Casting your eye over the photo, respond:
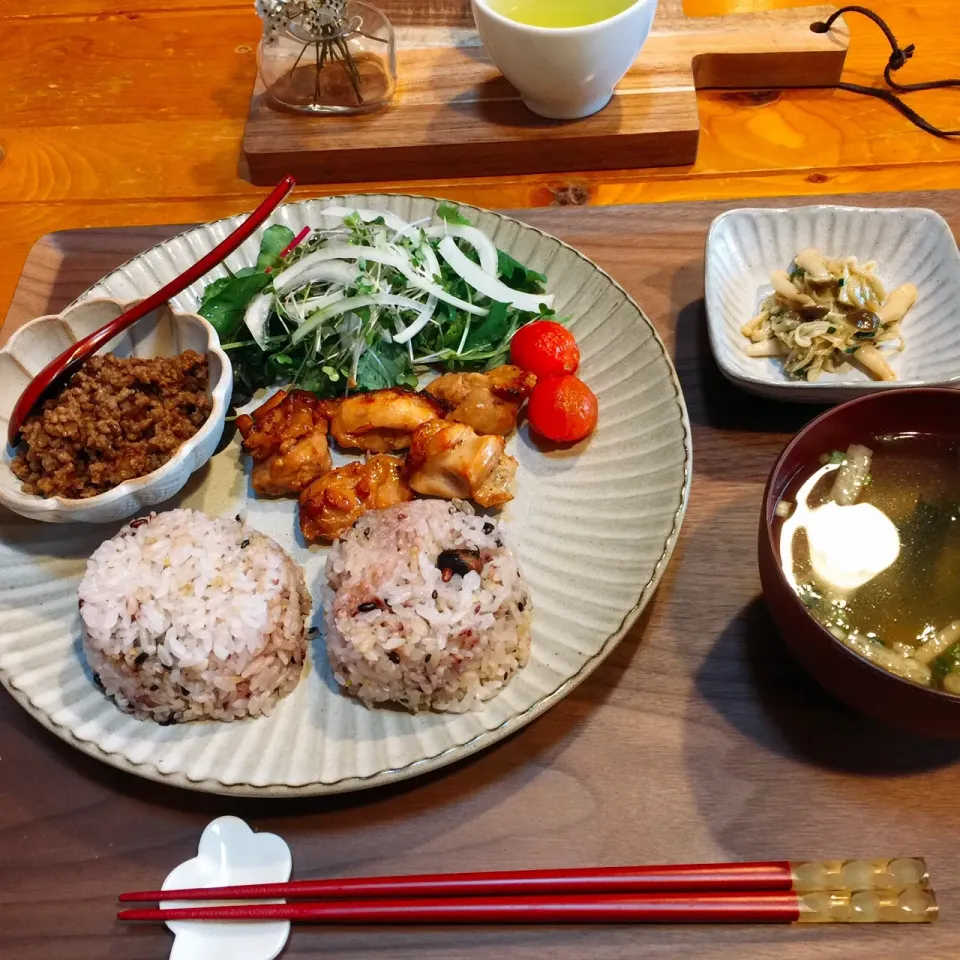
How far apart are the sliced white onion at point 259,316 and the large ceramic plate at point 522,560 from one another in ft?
0.78

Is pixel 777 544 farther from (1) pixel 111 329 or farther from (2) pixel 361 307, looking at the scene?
(1) pixel 111 329

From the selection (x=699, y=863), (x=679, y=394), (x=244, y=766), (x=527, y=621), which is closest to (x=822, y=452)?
(x=679, y=394)

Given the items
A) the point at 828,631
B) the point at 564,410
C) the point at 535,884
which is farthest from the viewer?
the point at 564,410

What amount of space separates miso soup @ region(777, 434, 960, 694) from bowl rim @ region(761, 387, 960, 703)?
0.39ft

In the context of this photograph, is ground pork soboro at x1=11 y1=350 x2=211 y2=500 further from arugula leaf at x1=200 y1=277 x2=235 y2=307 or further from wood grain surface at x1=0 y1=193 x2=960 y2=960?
wood grain surface at x1=0 y1=193 x2=960 y2=960

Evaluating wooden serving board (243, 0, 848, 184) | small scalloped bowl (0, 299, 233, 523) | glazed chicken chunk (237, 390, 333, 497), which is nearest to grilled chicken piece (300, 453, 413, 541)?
glazed chicken chunk (237, 390, 333, 497)

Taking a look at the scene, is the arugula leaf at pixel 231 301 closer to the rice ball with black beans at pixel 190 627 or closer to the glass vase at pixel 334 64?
the rice ball with black beans at pixel 190 627

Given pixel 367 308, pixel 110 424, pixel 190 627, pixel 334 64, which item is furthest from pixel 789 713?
pixel 334 64

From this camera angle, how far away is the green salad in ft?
8.40

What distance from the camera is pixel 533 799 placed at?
1759 mm

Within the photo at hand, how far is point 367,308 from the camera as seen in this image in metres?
2.58

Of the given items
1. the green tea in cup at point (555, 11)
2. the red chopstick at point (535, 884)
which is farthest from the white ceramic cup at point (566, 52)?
the red chopstick at point (535, 884)

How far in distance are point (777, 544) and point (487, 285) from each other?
4.20ft

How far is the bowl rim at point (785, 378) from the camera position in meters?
2.15
